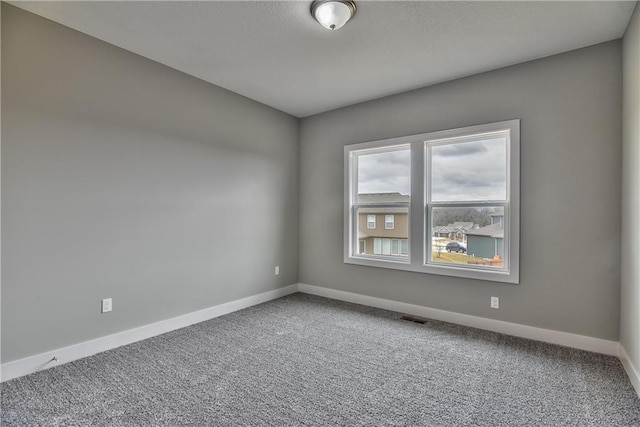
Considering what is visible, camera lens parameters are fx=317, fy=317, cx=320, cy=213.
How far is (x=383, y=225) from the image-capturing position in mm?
4125

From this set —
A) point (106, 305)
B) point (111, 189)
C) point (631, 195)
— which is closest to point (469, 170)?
point (631, 195)

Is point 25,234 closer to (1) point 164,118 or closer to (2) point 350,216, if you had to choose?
(1) point 164,118

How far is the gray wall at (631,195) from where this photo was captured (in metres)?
2.19

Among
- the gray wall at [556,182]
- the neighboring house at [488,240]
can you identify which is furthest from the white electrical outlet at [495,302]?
the neighboring house at [488,240]

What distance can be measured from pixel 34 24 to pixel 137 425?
2.87 m

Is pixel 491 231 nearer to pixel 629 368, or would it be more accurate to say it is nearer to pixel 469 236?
pixel 469 236

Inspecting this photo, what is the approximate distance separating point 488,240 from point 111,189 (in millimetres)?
3661

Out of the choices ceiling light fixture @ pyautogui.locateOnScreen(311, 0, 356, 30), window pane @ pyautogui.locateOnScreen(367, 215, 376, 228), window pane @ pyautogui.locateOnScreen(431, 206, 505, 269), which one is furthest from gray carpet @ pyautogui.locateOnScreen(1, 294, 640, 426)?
ceiling light fixture @ pyautogui.locateOnScreen(311, 0, 356, 30)

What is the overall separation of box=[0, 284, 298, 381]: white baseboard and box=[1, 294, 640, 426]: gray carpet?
0.09 m

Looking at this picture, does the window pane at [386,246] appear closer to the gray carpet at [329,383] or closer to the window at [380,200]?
the window at [380,200]

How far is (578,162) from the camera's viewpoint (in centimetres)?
280

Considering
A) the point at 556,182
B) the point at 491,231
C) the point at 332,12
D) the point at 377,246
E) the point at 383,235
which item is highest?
the point at 332,12

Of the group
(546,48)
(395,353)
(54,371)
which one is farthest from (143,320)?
(546,48)

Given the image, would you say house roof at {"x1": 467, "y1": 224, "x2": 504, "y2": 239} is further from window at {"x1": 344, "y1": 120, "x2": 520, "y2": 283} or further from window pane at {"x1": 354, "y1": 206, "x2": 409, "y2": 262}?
window pane at {"x1": 354, "y1": 206, "x2": 409, "y2": 262}
